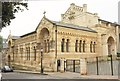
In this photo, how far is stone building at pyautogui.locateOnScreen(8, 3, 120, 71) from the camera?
130ft

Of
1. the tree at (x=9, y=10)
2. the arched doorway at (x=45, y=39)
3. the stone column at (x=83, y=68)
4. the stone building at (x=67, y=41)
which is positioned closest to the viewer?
the tree at (x=9, y=10)

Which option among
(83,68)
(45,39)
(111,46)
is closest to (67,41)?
(45,39)

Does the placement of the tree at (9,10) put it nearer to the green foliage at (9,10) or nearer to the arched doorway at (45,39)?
the green foliage at (9,10)

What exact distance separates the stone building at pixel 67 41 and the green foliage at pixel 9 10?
20292 millimetres

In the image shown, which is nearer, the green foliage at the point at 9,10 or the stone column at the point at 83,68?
the green foliage at the point at 9,10

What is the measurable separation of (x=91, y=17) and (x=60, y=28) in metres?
10.4

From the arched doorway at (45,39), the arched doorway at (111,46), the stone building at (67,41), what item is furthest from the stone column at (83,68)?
the arched doorway at (111,46)

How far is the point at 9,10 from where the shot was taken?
1738cm

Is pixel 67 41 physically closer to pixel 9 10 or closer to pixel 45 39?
pixel 45 39

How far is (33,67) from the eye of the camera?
42.9 m

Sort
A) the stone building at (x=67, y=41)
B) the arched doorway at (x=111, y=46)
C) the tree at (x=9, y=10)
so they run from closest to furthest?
the tree at (x=9, y=10)
the stone building at (x=67, y=41)
the arched doorway at (x=111, y=46)

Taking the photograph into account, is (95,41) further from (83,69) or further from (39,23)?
(83,69)

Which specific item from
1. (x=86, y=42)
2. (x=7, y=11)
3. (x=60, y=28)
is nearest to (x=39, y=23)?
(x=60, y=28)

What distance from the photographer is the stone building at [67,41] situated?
130 feet
